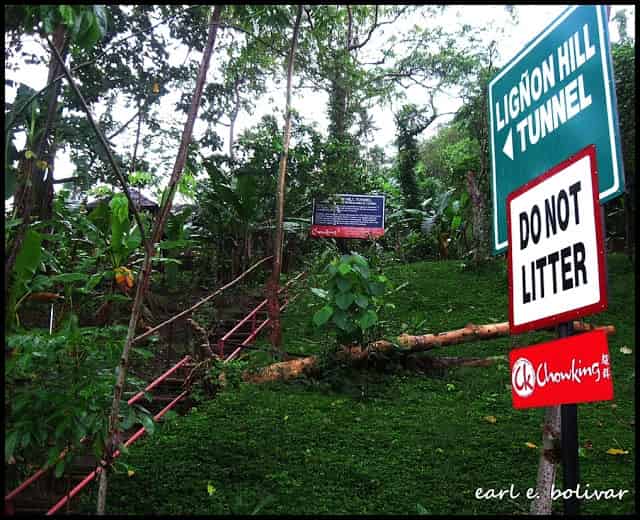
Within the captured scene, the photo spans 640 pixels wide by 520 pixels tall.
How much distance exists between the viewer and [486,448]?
4254mm

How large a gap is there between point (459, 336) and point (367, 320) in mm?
1903

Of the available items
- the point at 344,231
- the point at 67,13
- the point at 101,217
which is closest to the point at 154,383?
the point at 101,217

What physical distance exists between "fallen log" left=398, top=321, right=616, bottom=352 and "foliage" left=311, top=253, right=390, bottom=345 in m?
0.80

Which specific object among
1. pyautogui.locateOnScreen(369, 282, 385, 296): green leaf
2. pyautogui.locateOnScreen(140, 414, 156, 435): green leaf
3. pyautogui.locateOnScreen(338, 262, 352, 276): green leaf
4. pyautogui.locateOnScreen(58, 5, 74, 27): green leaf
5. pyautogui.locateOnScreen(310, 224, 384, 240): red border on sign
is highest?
pyautogui.locateOnScreen(310, 224, 384, 240): red border on sign

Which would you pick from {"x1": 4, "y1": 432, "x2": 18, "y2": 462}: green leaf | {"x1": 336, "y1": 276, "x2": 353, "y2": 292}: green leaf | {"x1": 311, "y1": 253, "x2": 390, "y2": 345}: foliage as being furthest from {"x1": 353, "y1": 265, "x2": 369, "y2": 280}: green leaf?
{"x1": 4, "y1": 432, "x2": 18, "y2": 462}: green leaf

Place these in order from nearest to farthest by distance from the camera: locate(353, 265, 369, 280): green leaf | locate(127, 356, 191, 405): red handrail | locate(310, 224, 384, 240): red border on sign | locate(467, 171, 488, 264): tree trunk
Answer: locate(127, 356, 191, 405): red handrail
locate(353, 265, 369, 280): green leaf
locate(310, 224, 384, 240): red border on sign
locate(467, 171, 488, 264): tree trunk

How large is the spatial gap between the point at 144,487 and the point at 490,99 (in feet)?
9.93

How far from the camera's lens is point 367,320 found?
215 inches

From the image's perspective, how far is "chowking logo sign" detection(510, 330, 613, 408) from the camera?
1.74 metres

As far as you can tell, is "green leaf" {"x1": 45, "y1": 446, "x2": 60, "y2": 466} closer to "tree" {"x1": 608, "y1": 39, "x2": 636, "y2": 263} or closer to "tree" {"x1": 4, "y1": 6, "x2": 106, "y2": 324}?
"tree" {"x1": 4, "y1": 6, "x2": 106, "y2": 324}

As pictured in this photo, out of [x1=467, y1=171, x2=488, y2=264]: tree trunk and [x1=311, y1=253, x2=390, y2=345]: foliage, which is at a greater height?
[x1=467, y1=171, x2=488, y2=264]: tree trunk

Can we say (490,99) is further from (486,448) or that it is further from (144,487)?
(144,487)

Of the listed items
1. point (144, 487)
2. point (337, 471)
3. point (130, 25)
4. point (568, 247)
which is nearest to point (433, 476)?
point (337, 471)

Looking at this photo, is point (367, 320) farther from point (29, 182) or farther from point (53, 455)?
point (29, 182)
